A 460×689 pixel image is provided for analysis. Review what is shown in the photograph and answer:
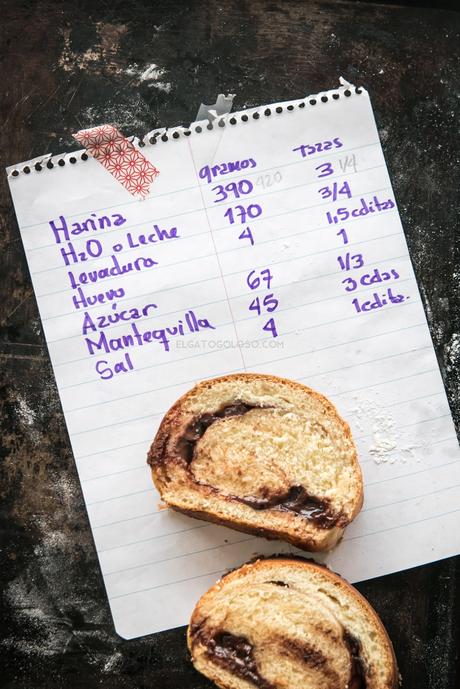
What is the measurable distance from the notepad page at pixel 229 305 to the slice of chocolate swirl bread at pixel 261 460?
8 centimetres

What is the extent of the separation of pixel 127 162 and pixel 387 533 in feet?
2.75

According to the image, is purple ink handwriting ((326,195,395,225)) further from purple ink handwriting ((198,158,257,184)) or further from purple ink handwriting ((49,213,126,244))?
purple ink handwriting ((49,213,126,244))

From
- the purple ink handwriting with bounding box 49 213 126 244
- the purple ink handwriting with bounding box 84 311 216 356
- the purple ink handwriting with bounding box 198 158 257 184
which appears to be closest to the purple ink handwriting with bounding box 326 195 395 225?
the purple ink handwriting with bounding box 198 158 257 184

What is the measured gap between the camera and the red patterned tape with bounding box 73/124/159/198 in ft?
3.90

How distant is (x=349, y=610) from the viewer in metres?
1.06

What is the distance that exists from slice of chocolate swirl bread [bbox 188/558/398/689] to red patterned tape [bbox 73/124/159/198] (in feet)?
2.37

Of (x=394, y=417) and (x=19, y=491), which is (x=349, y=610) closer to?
(x=394, y=417)

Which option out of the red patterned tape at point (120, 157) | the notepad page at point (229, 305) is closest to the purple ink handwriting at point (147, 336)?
the notepad page at point (229, 305)

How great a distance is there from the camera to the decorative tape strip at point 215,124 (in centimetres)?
118

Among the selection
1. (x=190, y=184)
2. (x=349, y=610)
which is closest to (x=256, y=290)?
(x=190, y=184)

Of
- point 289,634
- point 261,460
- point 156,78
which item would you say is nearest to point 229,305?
point 261,460

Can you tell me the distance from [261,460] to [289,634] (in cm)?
28

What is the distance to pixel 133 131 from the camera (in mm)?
1191

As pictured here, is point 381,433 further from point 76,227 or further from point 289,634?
point 76,227
